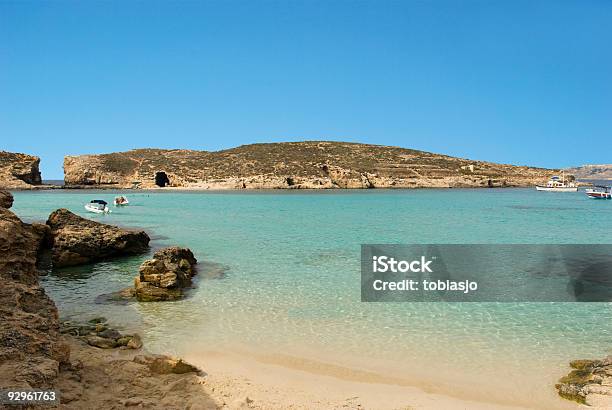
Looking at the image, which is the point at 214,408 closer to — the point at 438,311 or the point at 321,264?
the point at 438,311

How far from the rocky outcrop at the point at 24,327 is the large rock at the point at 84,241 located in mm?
8962

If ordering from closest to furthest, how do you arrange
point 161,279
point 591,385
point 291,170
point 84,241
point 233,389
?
point 591,385 < point 233,389 < point 161,279 < point 84,241 < point 291,170

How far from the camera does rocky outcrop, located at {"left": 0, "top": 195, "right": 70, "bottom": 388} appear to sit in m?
4.71

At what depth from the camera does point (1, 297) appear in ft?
19.9

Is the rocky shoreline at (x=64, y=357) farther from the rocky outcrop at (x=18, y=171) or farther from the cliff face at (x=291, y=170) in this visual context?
the rocky outcrop at (x=18, y=171)

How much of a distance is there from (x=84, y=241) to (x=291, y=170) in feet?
283

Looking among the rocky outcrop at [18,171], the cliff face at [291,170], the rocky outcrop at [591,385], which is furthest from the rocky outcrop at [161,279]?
the rocky outcrop at [18,171]

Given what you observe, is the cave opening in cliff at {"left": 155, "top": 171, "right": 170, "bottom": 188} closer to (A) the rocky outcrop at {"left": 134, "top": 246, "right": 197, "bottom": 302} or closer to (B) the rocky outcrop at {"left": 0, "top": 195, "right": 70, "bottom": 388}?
(A) the rocky outcrop at {"left": 134, "top": 246, "right": 197, "bottom": 302}

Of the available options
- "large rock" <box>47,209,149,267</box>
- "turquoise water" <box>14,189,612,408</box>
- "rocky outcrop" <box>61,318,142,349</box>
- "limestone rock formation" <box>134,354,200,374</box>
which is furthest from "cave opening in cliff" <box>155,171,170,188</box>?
"limestone rock formation" <box>134,354,200,374</box>

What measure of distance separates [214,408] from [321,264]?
10.6 metres

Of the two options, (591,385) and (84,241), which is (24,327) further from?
(84,241)

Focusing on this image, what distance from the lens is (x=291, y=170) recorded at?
102 metres

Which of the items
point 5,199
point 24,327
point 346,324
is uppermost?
point 5,199

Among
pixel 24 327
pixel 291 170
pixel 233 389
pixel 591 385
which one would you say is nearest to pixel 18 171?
pixel 291 170
